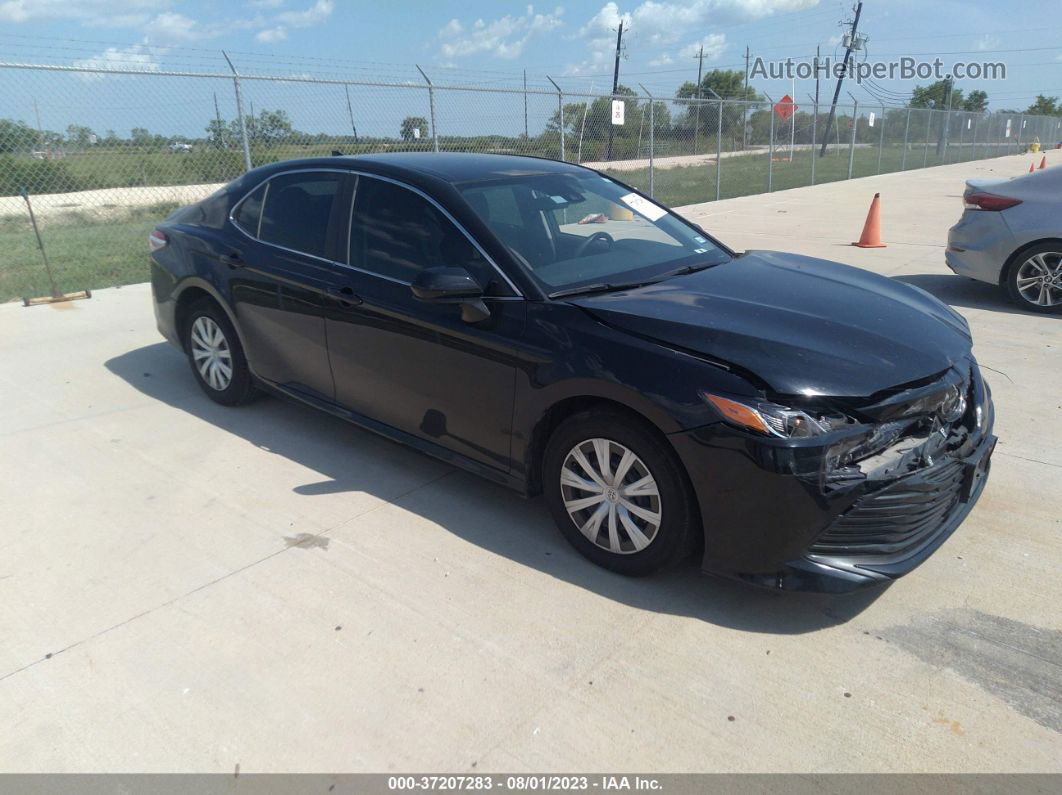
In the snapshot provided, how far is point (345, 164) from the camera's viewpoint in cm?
442

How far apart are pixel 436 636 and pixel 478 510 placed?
3.34 ft

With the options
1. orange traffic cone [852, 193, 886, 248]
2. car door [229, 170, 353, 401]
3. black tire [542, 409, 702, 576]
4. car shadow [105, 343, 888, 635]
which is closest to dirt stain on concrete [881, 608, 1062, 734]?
car shadow [105, 343, 888, 635]

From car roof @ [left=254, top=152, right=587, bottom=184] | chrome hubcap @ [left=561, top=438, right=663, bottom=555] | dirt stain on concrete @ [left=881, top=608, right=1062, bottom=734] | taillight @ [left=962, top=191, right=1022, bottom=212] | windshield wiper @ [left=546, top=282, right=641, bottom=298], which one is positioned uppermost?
car roof @ [left=254, top=152, right=587, bottom=184]

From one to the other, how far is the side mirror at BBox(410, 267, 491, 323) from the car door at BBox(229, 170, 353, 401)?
0.94 m

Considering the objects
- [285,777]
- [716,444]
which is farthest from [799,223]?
[285,777]

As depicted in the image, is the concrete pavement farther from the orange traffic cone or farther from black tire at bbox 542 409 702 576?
the orange traffic cone

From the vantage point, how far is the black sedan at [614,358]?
2.88m

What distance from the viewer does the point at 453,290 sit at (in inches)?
136

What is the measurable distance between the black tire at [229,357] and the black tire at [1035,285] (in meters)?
6.89

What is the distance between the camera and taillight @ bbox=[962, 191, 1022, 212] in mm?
7613

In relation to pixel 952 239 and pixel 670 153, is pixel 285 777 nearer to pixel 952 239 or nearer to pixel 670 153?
pixel 952 239

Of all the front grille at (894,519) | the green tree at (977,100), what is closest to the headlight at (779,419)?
the front grille at (894,519)

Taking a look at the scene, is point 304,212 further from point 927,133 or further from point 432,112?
point 927,133

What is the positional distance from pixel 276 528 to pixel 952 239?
284 inches
